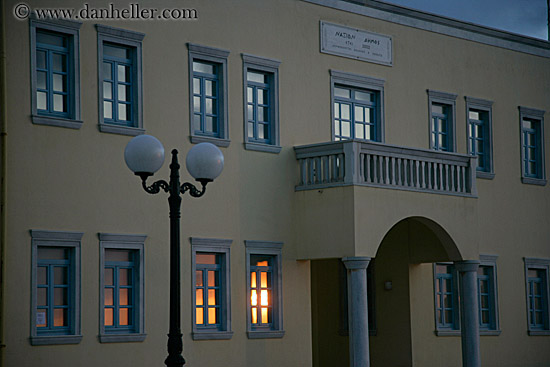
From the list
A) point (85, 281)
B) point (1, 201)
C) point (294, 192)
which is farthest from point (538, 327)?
point (1, 201)

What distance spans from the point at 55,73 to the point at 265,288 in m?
6.36

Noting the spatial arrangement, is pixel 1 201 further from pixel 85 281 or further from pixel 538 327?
pixel 538 327

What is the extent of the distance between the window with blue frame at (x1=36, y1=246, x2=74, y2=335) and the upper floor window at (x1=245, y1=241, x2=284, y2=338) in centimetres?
415

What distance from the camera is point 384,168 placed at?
21.3 metres

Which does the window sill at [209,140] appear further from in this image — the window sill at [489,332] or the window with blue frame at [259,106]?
the window sill at [489,332]

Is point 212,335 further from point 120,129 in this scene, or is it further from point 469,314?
point 469,314

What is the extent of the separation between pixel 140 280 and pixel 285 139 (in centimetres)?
477

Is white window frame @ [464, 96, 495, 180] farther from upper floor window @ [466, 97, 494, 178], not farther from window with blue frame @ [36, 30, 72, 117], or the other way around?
window with blue frame @ [36, 30, 72, 117]

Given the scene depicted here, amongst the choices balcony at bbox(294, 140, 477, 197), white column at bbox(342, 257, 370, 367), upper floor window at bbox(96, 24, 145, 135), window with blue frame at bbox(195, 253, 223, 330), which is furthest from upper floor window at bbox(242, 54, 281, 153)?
white column at bbox(342, 257, 370, 367)

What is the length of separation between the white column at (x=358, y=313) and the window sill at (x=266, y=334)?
1629 mm

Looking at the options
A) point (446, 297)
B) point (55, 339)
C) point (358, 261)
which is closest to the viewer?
point (55, 339)

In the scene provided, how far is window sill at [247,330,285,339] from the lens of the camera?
2058cm

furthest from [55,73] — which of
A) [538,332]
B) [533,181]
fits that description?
[538,332]

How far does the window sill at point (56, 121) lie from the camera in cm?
1747
